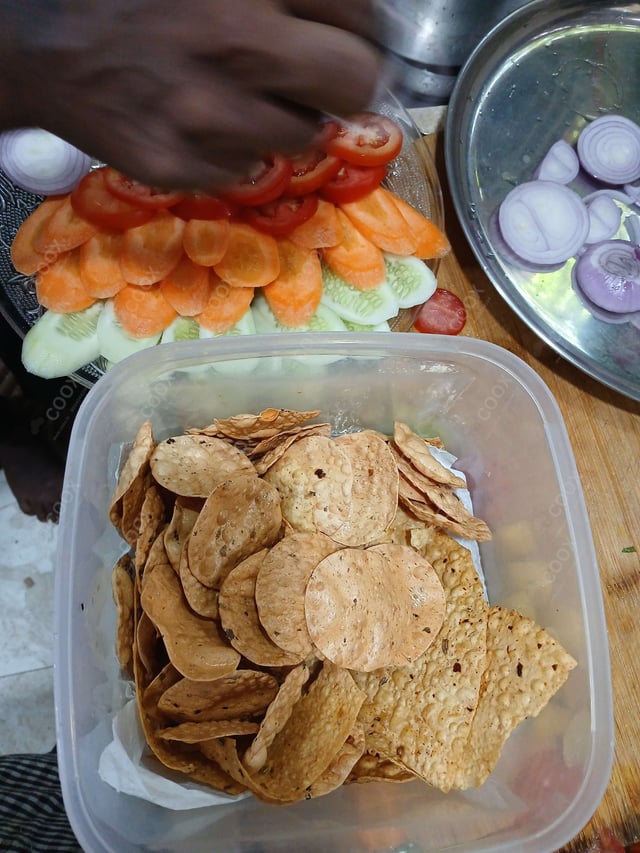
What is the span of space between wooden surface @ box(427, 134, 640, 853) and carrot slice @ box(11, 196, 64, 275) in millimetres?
664

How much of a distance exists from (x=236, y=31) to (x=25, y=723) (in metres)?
1.24

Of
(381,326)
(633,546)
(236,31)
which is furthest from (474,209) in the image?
(236,31)

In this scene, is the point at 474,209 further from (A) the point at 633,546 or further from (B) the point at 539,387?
(A) the point at 633,546

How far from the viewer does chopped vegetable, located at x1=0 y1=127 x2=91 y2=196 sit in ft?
3.47

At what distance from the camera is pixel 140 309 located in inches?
40.6

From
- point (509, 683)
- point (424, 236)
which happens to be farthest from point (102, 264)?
point (509, 683)

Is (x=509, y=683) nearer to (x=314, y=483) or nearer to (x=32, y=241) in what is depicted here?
(x=314, y=483)

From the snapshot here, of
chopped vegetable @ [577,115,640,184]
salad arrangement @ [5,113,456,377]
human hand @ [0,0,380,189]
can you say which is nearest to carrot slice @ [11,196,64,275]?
salad arrangement @ [5,113,456,377]

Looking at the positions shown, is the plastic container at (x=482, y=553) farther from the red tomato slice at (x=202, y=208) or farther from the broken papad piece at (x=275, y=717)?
the red tomato slice at (x=202, y=208)

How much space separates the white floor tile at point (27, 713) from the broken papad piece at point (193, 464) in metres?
0.67

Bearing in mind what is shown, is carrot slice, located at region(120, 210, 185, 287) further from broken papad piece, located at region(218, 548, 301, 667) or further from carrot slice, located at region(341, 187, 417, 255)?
broken papad piece, located at region(218, 548, 301, 667)

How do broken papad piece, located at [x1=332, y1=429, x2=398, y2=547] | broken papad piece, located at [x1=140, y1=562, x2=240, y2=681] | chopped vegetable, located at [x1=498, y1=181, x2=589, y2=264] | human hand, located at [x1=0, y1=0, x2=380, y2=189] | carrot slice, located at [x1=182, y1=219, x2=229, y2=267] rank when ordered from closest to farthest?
human hand, located at [x1=0, y1=0, x2=380, y2=189]
broken papad piece, located at [x1=140, y1=562, x2=240, y2=681]
broken papad piece, located at [x1=332, y1=429, x2=398, y2=547]
carrot slice, located at [x1=182, y1=219, x2=229, y2=267]
chopped vegetable, located at [x1=498, y1=181, x2=589, y2=264]

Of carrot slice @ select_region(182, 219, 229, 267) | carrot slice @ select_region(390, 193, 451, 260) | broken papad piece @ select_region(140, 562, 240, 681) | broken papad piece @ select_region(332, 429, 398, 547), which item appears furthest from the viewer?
carrot slice @ select_region(390, 193, 451, 260)

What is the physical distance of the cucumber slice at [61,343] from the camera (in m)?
1.04
